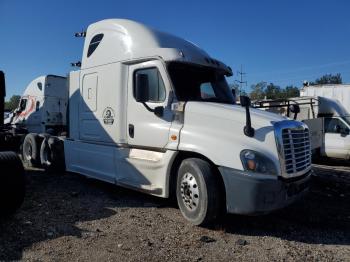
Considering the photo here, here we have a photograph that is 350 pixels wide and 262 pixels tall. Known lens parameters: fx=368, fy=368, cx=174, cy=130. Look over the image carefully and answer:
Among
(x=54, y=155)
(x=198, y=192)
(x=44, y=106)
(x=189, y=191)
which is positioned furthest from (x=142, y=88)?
(x=44, y=106)

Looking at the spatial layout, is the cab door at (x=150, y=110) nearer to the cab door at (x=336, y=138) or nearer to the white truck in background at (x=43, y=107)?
the white truck in background at (x=43, y=107)

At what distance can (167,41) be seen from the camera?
700 centimetres

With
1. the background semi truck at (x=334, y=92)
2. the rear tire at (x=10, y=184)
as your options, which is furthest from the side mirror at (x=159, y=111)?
the background semi truck at (x=334, y=92)

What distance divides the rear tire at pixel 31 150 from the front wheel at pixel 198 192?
6170 millimetres

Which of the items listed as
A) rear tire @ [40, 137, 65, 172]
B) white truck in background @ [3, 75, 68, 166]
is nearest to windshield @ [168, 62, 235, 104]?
rear tire @ [40, 137, 65, 172]

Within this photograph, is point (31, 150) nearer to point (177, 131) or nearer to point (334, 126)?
point (177, 131)

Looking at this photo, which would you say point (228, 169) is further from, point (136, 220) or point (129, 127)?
point (129, 127)

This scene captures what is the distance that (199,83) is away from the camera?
6.60 m

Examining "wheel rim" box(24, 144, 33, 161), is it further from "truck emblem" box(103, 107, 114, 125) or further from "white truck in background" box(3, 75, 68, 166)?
"truck emblem" box(103, 107, 114, 125)

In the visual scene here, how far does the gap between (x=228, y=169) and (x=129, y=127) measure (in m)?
2.38

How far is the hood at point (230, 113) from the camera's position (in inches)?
211

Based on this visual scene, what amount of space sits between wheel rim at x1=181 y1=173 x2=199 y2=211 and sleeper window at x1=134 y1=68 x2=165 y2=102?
1426mm

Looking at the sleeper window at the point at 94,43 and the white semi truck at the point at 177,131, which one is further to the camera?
the sleeper window at the point at 94,43

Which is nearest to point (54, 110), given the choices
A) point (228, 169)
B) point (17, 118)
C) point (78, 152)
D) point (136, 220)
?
point (17, 118)
